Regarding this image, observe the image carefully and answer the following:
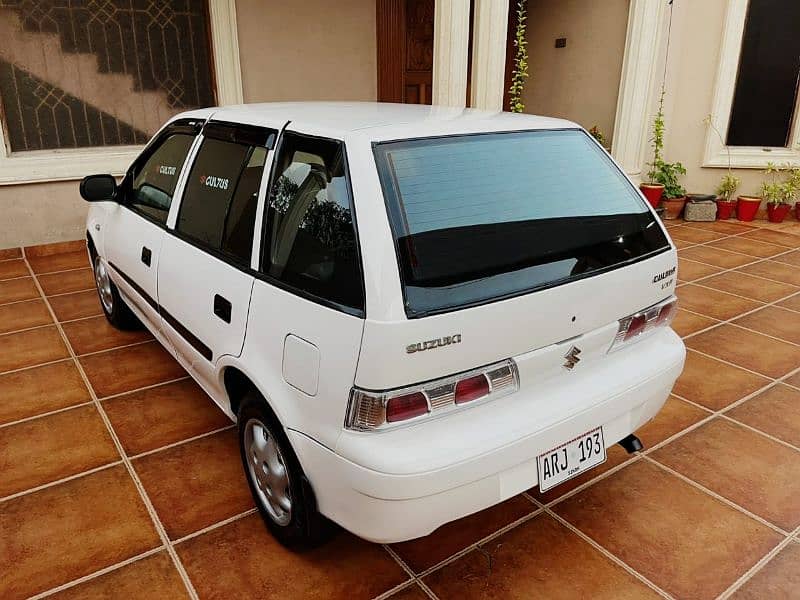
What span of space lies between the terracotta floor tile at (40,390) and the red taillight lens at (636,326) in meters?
2.77

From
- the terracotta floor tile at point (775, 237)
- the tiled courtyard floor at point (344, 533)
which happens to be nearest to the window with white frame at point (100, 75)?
the tiled courtyard floor at point (344, 533)

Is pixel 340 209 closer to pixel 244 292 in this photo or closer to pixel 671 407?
pixel 244 292

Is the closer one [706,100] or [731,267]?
[731,267]

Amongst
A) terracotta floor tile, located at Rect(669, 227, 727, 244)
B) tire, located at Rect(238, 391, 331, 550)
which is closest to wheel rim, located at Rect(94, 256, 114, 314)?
tire, located at Rect(238, 391, 331, 550)

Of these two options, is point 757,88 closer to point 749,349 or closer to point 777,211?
point 777,211

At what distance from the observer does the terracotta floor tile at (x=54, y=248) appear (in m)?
5.97

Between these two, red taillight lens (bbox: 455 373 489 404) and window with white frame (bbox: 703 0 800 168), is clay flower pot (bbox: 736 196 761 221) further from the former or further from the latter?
red taillight lens (bbox: 455 373 489 404)

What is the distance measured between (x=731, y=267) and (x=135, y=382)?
17.3 feet

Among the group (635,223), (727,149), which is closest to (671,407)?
(635,223)

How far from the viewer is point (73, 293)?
16.0 ft

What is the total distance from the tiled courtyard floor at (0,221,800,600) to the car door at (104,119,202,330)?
0.59 metres

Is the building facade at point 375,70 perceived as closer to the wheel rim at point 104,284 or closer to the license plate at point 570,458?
the wheel rim at point 104,284

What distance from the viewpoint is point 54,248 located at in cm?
606

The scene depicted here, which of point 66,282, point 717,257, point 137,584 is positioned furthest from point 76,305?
point 717,257
